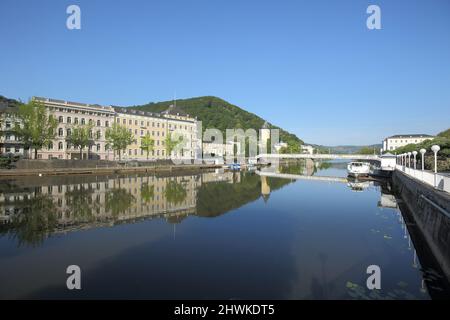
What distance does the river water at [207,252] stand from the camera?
10.4 m

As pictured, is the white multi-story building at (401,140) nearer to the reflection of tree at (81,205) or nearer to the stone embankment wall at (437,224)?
the stone embankment wall at (437,224)

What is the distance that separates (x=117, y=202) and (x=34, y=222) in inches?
329

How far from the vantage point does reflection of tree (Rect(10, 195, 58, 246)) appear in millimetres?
16464

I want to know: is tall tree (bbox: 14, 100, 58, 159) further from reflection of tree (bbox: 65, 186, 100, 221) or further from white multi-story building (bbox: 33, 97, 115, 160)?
reflection of tree (bbox: 65, 186, 100, 221)

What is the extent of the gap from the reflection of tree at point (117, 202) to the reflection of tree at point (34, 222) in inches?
148

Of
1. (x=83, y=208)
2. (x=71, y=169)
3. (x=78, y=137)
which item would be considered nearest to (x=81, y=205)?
(x=83, y=208)

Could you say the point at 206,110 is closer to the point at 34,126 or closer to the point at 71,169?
the point at 71,169

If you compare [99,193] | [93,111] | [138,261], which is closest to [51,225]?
[138,261]

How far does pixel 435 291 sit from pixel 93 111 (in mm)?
80178

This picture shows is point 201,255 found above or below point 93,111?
below

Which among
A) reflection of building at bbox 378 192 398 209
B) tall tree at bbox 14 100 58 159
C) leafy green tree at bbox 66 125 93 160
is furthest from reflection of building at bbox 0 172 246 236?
leafy green tree at bbox 66 125 93 160
